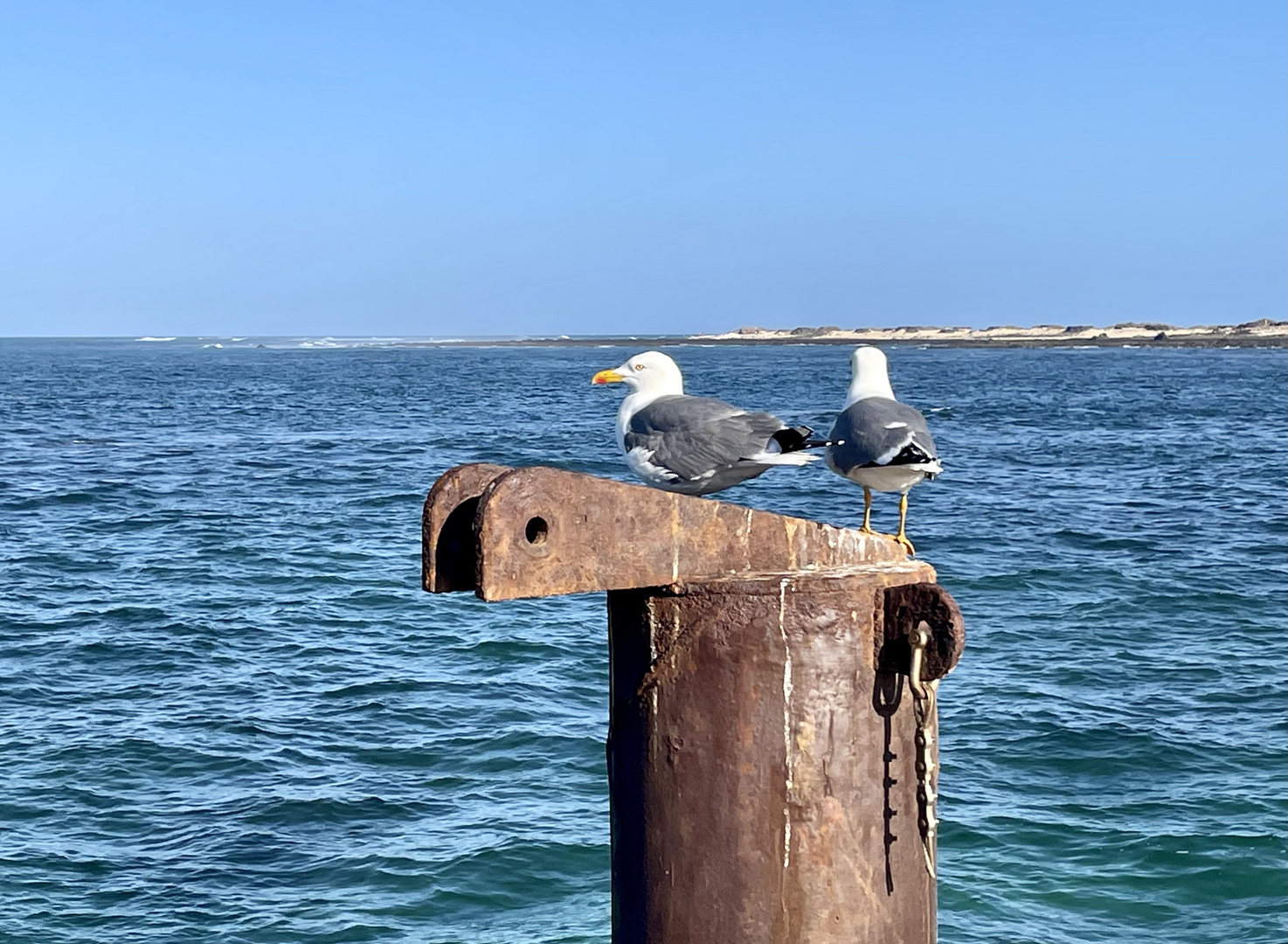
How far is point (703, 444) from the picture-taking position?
4023 mm

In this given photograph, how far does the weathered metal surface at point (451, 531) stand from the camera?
2.17m

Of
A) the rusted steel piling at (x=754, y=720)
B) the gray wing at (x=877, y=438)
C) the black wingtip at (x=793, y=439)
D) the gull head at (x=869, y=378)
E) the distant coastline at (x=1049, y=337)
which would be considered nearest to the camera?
the rusted steel piling at (x=754, y=720)

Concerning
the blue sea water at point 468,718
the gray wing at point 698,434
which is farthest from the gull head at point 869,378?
the blue sea water at point 468,718

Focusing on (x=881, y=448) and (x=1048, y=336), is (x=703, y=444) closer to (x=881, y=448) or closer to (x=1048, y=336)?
(x=881, y=448)

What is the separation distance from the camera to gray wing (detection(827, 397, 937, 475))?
4.64 meters

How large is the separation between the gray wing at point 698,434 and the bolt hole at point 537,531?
1.81m

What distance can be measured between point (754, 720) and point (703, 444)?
1.78 meters

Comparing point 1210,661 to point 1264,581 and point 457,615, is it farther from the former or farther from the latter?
point 457,615

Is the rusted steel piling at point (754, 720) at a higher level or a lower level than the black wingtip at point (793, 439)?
lower

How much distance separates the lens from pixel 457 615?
13328 mm

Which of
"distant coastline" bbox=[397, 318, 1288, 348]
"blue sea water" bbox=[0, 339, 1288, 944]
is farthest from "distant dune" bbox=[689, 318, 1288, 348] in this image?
"blue sea water" bbox=[0, 339, 1288, 944]

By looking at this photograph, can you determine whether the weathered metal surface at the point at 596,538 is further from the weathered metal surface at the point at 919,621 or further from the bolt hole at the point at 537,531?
the weathered metal surface at the point at 919,621

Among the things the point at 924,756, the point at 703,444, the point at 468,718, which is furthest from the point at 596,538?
the point at 468,718

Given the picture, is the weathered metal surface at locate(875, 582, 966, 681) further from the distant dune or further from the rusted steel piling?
the distant dune
